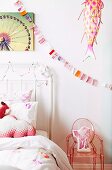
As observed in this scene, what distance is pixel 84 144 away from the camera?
313 centimetres

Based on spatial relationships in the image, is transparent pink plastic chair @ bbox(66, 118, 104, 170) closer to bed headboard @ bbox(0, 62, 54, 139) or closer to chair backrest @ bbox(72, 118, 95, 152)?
chair backrest @ bbox(72, 118, 95, 152)

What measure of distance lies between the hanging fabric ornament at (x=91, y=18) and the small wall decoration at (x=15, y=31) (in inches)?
23.3

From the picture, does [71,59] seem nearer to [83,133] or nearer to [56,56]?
[56,56]

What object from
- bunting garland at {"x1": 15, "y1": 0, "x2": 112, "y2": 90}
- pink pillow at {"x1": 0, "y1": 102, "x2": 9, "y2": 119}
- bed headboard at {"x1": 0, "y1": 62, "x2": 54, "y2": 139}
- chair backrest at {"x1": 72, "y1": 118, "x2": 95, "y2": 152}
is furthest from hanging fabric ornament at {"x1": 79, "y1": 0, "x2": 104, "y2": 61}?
pink pillow at {"x1": 0, "y1": 102, "x2": 9, "y2": 119}

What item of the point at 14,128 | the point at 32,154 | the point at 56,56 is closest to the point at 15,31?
the point at 56,56

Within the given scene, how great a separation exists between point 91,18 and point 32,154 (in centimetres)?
163

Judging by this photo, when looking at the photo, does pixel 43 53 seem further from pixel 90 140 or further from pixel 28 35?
pixel 90 140

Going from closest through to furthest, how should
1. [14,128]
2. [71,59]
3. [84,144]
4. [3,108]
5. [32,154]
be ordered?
1. [32,154]
2. [14,128]
3. [3,108]
4. [84,144]
5. [71,59]

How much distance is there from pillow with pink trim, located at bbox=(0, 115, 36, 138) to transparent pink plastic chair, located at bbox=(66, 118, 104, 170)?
0.62m

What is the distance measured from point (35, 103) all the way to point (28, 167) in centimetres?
125

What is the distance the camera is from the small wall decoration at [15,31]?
3.32m

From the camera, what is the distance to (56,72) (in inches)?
133

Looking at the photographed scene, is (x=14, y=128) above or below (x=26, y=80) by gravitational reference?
below

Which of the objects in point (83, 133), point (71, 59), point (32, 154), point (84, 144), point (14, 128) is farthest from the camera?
point (71, 59)
